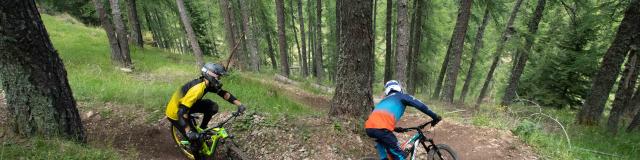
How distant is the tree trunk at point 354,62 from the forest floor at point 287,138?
0.38 m

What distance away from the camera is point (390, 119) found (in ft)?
20.1

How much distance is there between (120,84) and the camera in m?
12.2

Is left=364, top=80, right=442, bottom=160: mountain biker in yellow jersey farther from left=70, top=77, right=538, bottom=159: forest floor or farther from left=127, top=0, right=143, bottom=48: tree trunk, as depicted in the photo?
left=127, top=0, right=143, bottom=48: tree trunk

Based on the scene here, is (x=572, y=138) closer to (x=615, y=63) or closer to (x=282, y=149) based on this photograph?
(x=615, y=63)

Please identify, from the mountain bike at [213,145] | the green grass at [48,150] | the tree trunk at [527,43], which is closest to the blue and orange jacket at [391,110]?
the mountain bike at [213,145]

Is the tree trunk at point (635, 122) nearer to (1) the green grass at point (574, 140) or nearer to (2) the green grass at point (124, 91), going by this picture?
(1) the green grass at point (574, 140)

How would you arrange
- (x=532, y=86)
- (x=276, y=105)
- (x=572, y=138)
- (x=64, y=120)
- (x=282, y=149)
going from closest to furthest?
(x=64, y=120)
(x=282, y=149)
(x=572, y=138)
(x=276, y=105)
(x=532, y=86)

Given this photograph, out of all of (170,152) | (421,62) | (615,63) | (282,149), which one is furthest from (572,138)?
(421,62)

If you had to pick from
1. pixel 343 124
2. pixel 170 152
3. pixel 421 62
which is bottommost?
pixel 421 62

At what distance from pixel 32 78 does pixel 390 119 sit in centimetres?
551

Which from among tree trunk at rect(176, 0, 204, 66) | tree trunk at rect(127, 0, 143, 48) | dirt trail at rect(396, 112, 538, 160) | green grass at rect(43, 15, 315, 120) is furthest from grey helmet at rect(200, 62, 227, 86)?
tree trunk at rect(127, 0, 143, 48)

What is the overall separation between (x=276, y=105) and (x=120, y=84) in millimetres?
5163

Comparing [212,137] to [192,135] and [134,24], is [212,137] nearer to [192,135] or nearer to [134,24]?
[192,135]

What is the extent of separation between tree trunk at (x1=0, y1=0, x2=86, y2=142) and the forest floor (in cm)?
81
